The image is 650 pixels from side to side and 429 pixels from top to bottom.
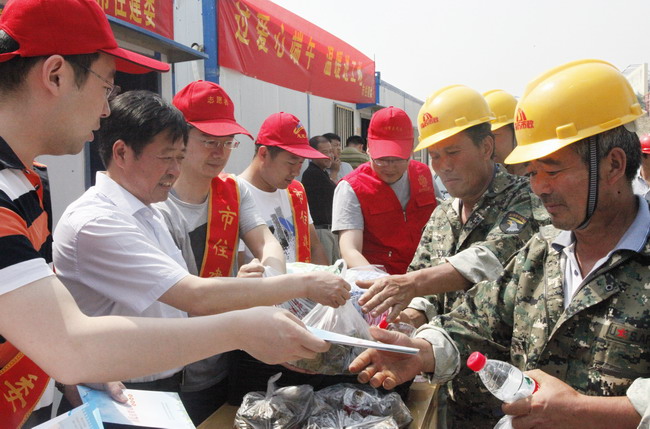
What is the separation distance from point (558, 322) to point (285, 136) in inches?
87.6

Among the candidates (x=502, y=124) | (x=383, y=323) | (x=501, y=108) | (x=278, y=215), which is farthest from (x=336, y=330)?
(x=501, y=108)

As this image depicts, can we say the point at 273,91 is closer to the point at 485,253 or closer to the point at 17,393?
the point at 485,253

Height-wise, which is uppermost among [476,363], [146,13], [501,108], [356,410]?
[146,13]

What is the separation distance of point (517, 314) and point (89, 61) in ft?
5.20

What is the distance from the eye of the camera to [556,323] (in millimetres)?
1671

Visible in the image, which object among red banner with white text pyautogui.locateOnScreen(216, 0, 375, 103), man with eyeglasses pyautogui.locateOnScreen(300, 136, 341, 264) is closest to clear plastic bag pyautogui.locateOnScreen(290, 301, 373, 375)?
man with eyeglasses pyautogui.locateOnScreen(300, 136, 341, 264)

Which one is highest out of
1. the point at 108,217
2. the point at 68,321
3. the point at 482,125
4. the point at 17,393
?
the point at 482,125

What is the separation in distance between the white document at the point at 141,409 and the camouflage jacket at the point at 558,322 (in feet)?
3.54

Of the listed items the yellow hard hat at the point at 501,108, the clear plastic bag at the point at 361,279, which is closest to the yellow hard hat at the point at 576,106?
the clear plastic bag at the point at 361,279

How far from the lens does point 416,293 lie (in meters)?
2.21

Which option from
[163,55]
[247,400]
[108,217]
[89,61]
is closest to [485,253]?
[247,400]

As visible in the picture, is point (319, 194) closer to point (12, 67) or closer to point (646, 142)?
point (646, 142)

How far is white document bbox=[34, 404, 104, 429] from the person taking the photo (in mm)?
A: 1097

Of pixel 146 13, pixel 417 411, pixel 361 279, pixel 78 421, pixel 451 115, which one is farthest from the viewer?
pixel 146 13
